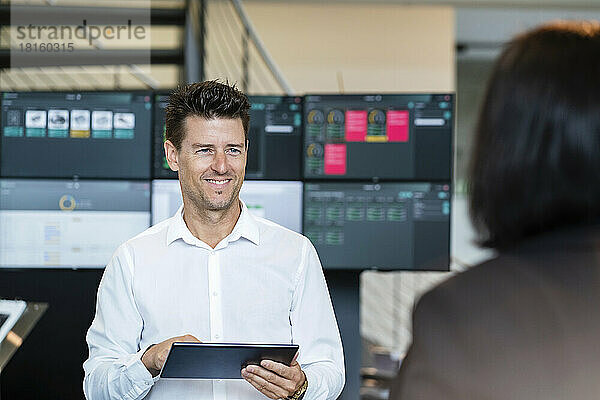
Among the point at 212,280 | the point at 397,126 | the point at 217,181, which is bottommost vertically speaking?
the point at 212,280

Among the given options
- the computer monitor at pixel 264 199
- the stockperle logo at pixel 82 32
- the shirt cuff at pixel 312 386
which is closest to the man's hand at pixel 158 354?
the shirt cuff at pixel 312 386

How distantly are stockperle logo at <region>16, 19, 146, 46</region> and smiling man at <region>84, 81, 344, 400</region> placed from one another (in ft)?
7.67

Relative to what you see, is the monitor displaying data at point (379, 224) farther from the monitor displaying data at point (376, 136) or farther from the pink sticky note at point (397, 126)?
the pink sticky note at point (397, 126)

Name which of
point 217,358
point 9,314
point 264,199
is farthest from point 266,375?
point 264,199

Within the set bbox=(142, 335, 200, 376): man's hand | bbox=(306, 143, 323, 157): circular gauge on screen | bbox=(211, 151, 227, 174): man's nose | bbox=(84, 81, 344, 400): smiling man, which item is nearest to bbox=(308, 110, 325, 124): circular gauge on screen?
bbox=(306, 143, 323, 157): circular gauge on screen

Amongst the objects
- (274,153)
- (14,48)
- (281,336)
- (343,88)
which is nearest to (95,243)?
(274,153)

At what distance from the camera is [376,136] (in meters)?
3.68

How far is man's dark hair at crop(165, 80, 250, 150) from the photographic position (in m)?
2.27

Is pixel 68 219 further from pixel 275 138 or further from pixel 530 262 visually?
pixel 530 262

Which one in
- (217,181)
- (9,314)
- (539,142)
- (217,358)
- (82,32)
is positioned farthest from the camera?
(82,32)

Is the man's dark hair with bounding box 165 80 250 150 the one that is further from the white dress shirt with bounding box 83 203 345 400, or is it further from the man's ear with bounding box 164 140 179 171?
the white dress shirt with bounding box 83 203 345 400

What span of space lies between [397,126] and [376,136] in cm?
10

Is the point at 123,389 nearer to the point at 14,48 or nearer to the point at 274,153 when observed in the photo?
the point at 274,153

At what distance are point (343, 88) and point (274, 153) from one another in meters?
3.26
